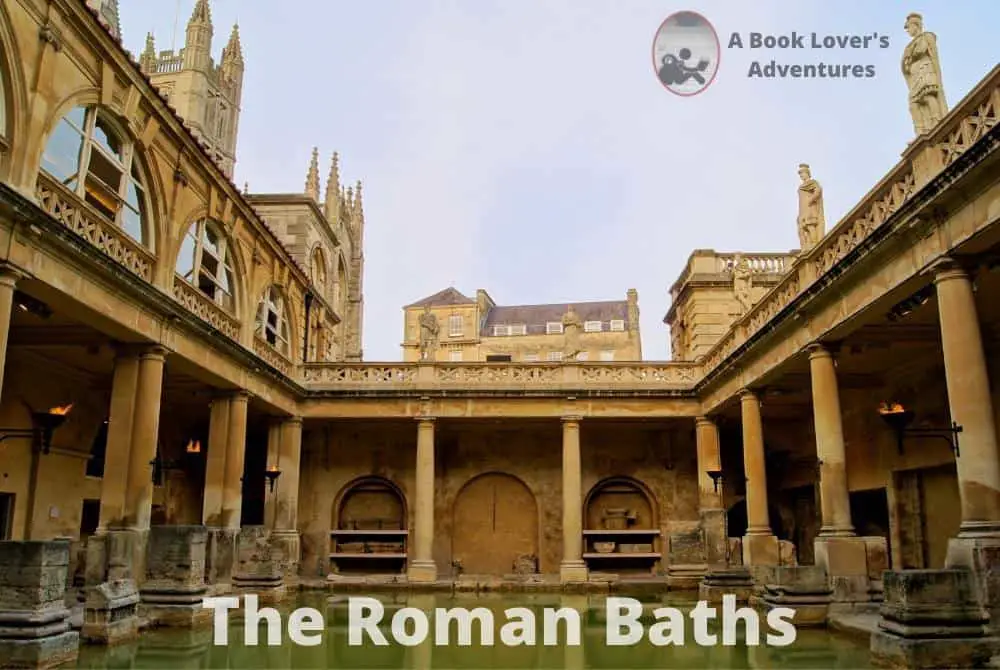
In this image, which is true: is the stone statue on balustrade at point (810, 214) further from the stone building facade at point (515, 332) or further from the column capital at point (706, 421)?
the stone building facade at point (515, 332)

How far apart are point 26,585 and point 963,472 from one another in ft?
34.5

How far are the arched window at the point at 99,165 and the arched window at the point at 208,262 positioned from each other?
1.72 m

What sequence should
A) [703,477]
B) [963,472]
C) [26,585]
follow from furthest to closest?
[703,477] → [963,472] → [26,585]

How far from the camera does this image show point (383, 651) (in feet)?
32.7

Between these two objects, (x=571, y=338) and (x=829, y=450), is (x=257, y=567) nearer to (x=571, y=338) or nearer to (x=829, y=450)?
(x=571, y=338)

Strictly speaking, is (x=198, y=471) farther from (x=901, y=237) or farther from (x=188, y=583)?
(x=901, y=237)

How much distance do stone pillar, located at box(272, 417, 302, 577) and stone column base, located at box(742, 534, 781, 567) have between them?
11287 mm

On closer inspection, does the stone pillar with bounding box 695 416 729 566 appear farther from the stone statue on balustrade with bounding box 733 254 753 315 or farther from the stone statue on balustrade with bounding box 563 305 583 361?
the stone statue on balustrade with bounding box 563 305 583 361

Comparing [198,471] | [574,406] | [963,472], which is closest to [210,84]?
[198,471]

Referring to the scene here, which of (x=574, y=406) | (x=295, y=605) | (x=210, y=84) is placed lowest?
(x=295, y=605)

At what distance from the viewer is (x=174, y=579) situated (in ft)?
40.5

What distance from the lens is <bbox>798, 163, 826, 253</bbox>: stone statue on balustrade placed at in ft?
47.5

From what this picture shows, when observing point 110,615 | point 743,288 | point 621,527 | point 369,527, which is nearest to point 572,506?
point 621,527

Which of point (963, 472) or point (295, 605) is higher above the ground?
point (963, 472)
